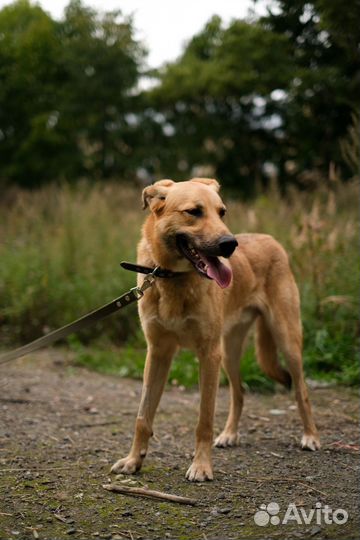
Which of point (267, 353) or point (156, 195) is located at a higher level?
point (156, 195)

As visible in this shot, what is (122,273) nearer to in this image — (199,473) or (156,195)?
(156,195)

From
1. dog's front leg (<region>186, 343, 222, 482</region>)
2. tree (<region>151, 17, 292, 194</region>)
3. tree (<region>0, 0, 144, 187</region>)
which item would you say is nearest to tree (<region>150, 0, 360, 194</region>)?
tree (<region>151, 17, 292, 194</region>)

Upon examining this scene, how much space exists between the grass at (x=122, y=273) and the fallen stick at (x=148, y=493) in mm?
2737

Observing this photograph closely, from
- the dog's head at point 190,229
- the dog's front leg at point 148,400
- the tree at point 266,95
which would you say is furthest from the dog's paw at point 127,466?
the tree at point 266,95

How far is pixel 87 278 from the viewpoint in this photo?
322 inches

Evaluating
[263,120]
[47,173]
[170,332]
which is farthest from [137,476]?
[47,173]

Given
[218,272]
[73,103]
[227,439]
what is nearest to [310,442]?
[227,439]

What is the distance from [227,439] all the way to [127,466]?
99 cm

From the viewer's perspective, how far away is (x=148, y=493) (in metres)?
3.35

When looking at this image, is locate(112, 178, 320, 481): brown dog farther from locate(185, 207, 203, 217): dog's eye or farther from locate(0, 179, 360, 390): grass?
locate(0, 179, 360, 390): grass

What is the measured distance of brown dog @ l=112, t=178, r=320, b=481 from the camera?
3.48m

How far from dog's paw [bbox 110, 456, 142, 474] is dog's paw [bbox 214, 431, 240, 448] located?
0.86 metres

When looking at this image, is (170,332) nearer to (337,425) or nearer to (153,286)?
(153,286)

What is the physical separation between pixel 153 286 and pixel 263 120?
16558mm
